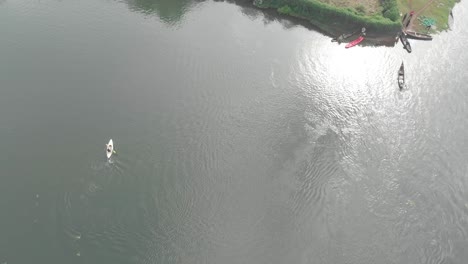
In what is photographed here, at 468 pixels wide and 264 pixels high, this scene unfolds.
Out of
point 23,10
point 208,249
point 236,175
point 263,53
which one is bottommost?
point 208,249

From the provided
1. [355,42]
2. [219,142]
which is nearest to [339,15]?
[355,42]

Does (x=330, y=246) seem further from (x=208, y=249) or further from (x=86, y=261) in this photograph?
(x=86, y=261)

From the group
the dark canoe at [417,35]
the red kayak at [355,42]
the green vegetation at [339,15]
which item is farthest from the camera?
the dark canoe at [417,35]

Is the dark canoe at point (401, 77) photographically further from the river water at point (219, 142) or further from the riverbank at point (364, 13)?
the riverbank at point (364, 13)

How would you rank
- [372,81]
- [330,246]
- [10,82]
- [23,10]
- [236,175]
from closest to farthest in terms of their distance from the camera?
[330,246] → [236,175] → [10,82] → [372,81] → [23,10]

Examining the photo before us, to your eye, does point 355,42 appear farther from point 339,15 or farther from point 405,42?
point 405,42

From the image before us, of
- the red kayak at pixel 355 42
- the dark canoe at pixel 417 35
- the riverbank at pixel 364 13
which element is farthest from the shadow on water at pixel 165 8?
the dark canoe at pixel 417 35

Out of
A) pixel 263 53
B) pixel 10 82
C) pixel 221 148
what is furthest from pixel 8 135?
pixel 263 53
